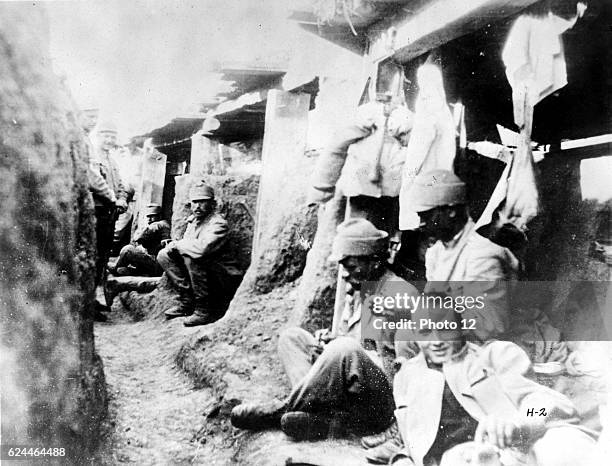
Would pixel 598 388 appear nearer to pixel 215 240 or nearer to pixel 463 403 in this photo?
pixel 463 403

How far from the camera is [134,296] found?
2.77 metres

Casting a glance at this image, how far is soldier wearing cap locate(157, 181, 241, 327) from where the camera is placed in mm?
2775

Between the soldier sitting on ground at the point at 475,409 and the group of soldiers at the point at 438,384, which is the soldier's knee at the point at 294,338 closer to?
the group of soldiers at the point at 438,384

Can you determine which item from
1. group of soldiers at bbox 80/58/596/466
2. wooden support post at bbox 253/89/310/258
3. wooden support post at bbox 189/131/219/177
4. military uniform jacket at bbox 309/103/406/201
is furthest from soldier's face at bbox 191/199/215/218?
military uniform jacket at bbox 309/103/406/201

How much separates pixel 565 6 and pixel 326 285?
1.62 m

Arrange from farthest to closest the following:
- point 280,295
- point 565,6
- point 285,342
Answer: point 280,295 → point 285,342 → point 565,6

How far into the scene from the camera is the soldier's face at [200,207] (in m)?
2.81

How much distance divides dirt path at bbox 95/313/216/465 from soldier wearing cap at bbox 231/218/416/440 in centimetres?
26

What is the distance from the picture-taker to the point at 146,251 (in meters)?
2.80

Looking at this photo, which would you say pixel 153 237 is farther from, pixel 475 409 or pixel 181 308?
pixel 475 409

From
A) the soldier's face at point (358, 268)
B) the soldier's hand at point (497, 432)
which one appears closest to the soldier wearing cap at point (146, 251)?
the soldier's face at point (358, 268)

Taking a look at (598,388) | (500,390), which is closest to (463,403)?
(500,390)

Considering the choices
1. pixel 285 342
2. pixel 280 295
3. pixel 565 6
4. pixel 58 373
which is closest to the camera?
pixel 565 6

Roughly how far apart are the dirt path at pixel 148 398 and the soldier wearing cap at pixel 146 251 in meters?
0.26
